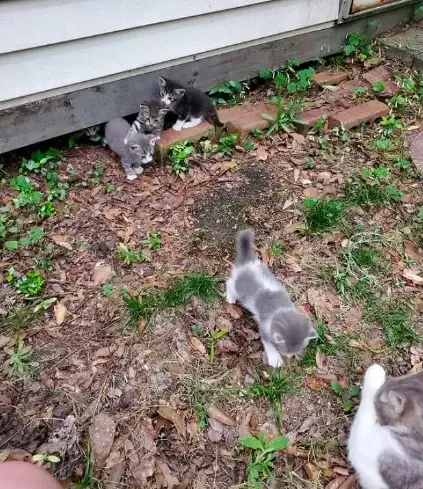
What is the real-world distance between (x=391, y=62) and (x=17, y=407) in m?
4.93

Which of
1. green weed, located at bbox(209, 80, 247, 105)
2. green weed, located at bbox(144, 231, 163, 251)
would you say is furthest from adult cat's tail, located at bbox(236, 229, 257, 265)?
green weed, located at bbox(209, 80, 247, 105)

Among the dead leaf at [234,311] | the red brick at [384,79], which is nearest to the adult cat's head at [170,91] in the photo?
the dead leaf at [234,311]

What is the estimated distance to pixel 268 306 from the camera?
105 inches

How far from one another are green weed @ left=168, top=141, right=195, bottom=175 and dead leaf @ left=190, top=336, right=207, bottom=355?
5.20ft

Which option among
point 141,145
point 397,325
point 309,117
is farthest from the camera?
point 309,117

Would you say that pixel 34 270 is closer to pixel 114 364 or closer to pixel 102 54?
pixel 114 364

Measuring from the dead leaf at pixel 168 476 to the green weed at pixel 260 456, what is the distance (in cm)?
38

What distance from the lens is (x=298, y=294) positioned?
304cm

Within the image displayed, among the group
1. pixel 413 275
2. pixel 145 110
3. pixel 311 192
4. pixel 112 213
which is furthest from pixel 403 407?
pixel 145 110

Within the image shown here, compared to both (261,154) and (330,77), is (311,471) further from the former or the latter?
(330,77)

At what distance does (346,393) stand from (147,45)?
10.4ft

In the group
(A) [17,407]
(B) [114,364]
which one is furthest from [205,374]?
(A) [17,407]

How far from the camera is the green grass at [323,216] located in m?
3.37

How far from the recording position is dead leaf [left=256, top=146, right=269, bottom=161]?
13.0 feet
